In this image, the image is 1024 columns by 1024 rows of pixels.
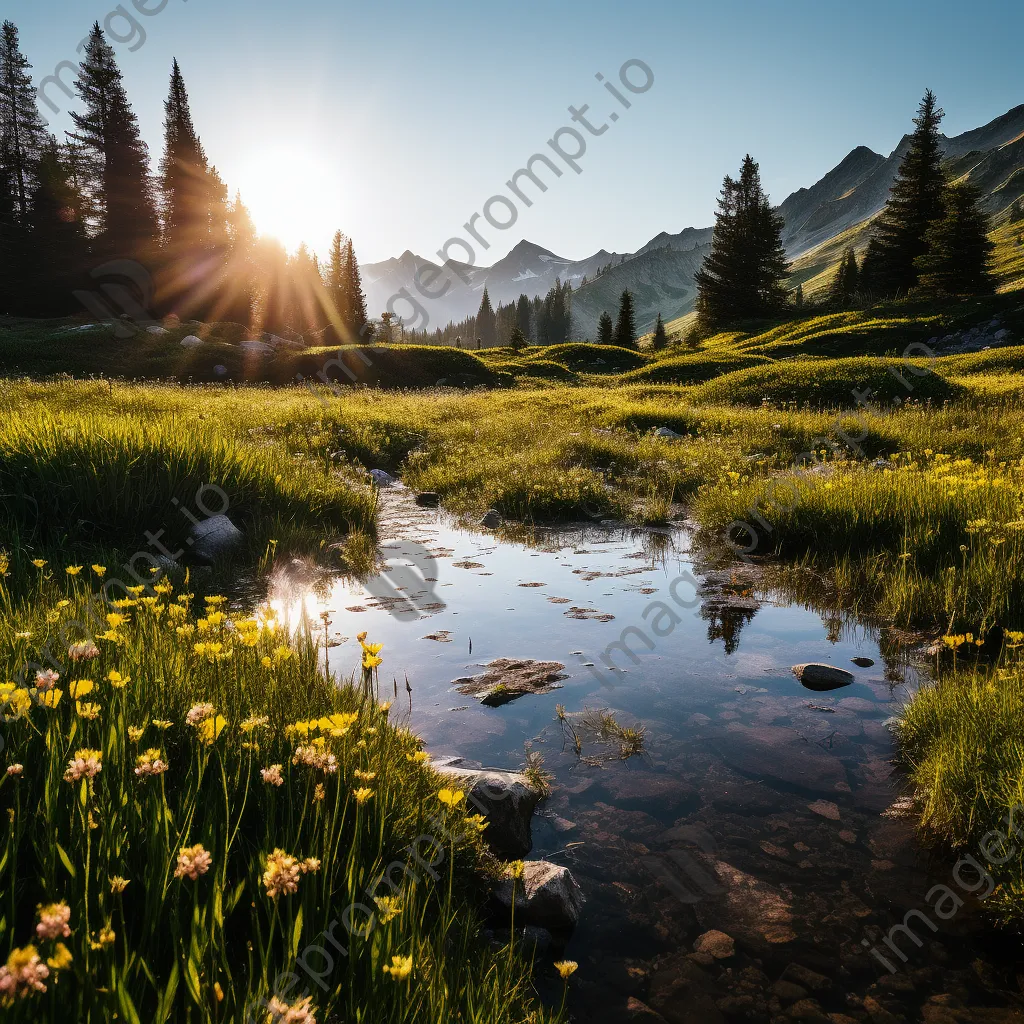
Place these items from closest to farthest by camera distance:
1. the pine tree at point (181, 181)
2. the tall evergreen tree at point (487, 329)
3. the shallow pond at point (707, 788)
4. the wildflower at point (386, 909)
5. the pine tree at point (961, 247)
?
1. the wildflower at point (386, 909)
2. the shallow pond at point (707, 788)
3. the pine tree at point (961, 247)
4. the pine tree at point (181, 181)
5. the tall evergreen tree at point (487, 329)

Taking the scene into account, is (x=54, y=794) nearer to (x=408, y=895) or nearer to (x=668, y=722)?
(x=408, y=895)

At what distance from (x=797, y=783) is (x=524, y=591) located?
3.62m

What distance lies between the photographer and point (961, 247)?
3584 cm

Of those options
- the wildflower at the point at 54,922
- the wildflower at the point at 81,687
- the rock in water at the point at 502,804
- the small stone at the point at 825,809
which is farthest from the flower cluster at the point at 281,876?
the small stone at the point at 825,809

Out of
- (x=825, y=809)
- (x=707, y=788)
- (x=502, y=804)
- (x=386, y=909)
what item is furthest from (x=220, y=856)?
(x=825, y=809)

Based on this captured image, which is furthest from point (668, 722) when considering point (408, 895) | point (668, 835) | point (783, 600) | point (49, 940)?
point (49, 940)

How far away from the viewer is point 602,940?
2520 millimetres

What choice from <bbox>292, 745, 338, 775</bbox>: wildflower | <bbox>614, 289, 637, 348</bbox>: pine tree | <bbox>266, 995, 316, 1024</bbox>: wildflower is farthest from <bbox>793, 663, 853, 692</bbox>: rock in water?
<bbox>614, 289, 637, 348</bbox>: pine tree

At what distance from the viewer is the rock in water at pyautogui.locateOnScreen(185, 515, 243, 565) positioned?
6.76 meters

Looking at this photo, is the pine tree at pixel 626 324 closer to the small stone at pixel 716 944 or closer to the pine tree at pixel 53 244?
the pine tree at pixel 53 244

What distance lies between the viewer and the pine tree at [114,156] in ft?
139

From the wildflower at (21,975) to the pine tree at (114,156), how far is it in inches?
2103

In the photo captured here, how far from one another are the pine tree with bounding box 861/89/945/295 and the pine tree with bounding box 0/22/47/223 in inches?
2320

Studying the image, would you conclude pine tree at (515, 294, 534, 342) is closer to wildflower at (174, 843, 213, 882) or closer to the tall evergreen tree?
the tall evergreen tree
